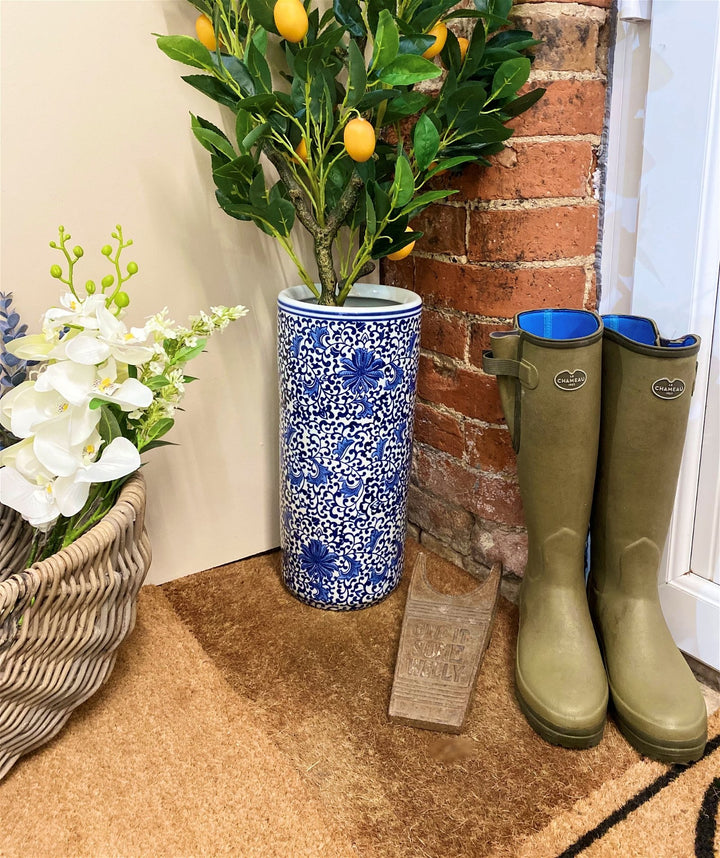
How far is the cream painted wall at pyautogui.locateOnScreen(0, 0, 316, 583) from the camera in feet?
3.44

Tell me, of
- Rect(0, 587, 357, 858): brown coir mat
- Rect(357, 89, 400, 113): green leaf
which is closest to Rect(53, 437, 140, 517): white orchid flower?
Rect(0, 587, 357, 858): brown coir mat

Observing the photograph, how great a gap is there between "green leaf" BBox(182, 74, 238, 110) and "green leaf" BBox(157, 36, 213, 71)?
0.02m

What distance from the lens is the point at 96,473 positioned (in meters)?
0.87

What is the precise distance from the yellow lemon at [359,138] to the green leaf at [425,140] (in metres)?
0.08

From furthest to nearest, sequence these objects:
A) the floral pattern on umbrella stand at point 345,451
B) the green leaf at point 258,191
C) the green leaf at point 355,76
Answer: the floral pattern on umbrella stand at point 345,451
the green leaf at point 258,191
the green leaf at point 355,76

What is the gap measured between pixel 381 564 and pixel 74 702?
532 millimetres

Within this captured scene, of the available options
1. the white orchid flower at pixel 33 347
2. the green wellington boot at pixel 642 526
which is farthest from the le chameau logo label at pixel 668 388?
the white orchid flower at pixel 33 347

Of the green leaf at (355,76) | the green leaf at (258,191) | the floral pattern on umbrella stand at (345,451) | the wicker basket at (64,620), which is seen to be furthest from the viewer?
the floral pattern on umbrella stand at (345,451)

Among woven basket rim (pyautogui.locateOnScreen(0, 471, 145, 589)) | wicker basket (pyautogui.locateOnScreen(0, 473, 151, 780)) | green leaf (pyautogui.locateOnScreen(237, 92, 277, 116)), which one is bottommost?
wicker basket (pyautogui.locateOnScreen(0, 473, 151, 780))

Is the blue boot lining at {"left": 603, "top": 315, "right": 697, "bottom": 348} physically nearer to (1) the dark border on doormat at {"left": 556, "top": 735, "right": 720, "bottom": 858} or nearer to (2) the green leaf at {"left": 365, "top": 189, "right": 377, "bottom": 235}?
(2) the green leaf at {"left": 365, "top": 189, "right": 377, "bottom": 235}

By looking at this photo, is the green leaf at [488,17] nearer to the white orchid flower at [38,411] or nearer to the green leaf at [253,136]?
the green leaf at [253,136]

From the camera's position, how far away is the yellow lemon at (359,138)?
961 mm

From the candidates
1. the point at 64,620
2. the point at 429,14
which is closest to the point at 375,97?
the point at 429,14

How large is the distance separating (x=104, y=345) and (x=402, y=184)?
45 centimetres
